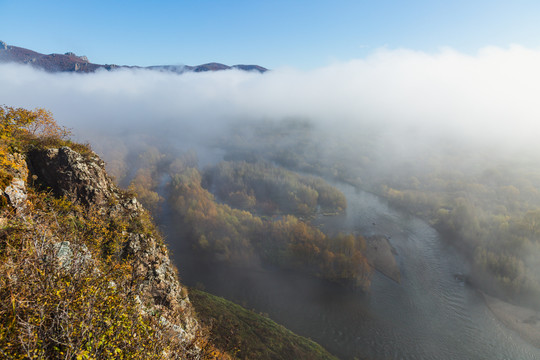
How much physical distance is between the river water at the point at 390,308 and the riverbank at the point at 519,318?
1.17 meters

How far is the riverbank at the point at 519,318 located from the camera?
37.5 meters

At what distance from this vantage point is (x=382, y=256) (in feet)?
190

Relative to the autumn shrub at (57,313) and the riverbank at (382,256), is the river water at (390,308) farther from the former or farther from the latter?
the autumn shrub at (57,313)

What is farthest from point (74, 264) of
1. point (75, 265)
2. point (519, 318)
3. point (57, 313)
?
point (519, 318)

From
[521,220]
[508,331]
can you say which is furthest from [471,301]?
[521,220]

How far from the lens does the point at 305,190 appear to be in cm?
9938

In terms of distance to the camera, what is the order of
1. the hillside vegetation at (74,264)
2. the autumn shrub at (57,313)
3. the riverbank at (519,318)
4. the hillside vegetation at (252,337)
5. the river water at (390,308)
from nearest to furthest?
the autumn shrub at (57,313) < the hillside vegetation at (74,264) < the hillside vegetation at (252,337) < the river water at (390,308) < the riverbank at (519,318)

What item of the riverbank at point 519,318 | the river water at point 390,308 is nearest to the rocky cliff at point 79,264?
the river water at point 390,308

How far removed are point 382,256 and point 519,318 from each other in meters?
23.9

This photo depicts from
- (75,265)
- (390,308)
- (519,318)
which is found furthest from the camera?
(390,308)

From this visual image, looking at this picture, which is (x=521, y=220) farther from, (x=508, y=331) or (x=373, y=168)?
(x=373, y=168)

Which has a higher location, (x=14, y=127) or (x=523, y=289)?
(x=14, y=127)

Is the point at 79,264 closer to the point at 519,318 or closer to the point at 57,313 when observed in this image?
the point at 57,313

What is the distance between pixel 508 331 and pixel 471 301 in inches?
254
